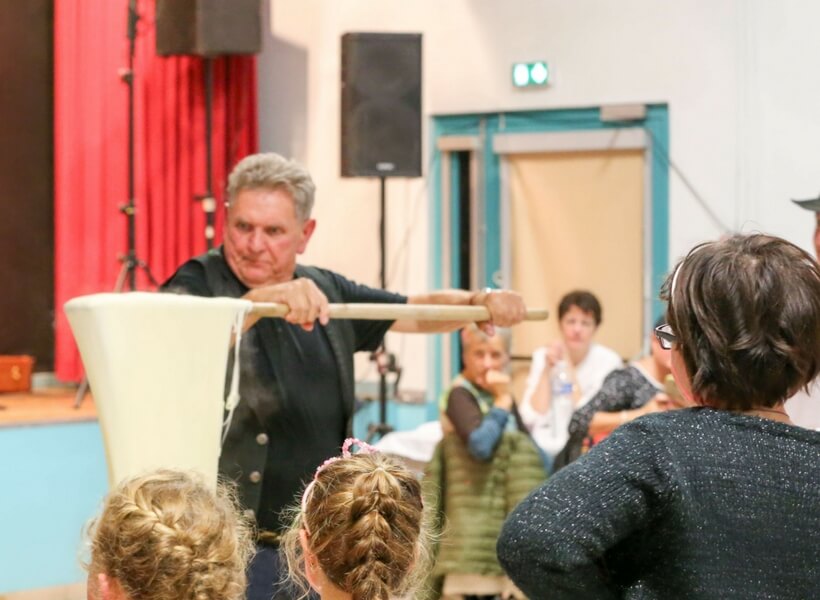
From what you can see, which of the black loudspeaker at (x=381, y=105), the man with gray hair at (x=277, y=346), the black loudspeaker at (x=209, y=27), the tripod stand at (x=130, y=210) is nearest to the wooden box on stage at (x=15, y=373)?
the tripod stand at (x=130, y=210)

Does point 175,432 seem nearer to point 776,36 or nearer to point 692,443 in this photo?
point 692,443

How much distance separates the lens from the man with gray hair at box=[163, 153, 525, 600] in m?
2.39

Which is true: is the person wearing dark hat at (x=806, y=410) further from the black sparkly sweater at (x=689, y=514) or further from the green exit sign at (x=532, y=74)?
the green exit sign at (x=532, y=74)

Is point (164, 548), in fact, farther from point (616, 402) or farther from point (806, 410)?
point (616, 402)

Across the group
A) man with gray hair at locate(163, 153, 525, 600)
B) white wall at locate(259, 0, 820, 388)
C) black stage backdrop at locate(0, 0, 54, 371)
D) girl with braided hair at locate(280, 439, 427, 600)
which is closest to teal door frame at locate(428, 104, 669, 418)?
white wall at locate(259, 0, 820, 388)

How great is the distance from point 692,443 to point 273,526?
125 cm

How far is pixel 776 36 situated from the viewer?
19.1 ft

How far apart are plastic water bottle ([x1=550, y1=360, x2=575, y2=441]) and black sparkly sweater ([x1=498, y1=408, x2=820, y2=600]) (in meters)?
3.64

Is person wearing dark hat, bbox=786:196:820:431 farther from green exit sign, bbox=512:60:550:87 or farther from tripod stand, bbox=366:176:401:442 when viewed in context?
green exit sign, bbox=512:60:550:87

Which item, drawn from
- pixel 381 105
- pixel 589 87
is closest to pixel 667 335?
pixel 381 105

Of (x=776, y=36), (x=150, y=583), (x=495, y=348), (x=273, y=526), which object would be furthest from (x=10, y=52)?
(x=150, y=583)

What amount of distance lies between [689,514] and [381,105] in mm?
4822

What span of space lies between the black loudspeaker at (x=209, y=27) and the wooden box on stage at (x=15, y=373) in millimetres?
1756

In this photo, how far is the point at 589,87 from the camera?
6.20 meters
